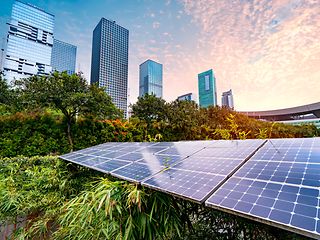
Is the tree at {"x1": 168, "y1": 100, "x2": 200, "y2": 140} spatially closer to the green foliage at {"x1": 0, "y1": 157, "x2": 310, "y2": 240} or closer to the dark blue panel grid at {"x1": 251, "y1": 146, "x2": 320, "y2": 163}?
the green foliage at {"x1": 0, "y1": 157, "x2": 310, "y2": 240}

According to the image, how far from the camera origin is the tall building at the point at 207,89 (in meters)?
72.6

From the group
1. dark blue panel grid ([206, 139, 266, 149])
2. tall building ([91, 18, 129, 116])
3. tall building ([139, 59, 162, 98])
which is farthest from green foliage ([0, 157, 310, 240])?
tall building ([139, 59, 162, 98])

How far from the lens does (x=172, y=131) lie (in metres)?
12.7

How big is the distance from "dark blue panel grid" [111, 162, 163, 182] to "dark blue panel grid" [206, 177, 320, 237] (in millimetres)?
814

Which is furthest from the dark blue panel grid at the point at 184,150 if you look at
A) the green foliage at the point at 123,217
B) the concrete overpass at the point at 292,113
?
the concrete overpass at the point at 292,113

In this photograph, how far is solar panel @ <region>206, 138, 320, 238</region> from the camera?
0.90m

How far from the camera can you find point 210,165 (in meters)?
1.86

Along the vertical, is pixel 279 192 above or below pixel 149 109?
below

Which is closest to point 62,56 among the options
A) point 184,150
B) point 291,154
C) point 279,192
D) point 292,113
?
point 292,113

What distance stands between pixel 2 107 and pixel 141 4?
30.7 ft

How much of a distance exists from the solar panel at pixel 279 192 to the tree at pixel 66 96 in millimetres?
8512

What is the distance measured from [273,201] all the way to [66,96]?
9.32 meters

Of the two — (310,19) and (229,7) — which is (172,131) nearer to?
(229,7)

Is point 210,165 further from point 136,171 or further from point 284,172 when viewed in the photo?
point 136,171
